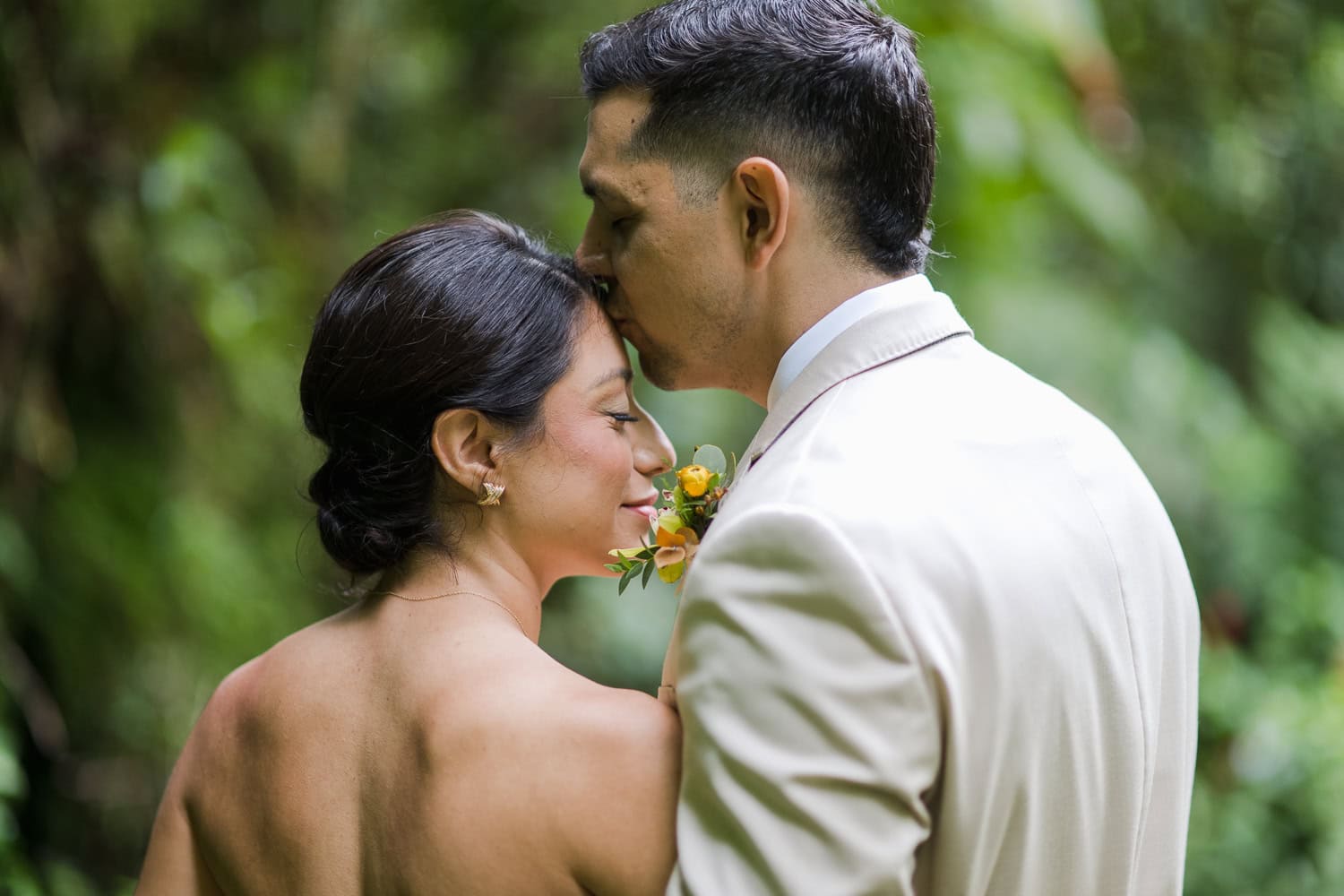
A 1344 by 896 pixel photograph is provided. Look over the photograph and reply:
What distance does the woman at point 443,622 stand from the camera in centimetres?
176

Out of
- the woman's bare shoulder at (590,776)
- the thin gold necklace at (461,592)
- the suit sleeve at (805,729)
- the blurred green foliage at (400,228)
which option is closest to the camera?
the suit sleeve at (805,729)

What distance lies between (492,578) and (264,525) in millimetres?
3439

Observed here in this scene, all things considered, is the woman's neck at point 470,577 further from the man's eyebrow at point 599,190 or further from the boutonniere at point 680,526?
the man's eyebrow at point 599,190

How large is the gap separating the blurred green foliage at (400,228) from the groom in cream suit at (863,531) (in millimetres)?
987

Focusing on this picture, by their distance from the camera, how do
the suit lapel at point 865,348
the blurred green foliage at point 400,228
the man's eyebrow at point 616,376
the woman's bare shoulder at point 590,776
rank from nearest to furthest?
1. the woman's bare shoulder at point 590,776
2. the suit lapel at point 865,348
3. the man's eyebrow at point 616,376
4. the blurred green foliage at point 400,228

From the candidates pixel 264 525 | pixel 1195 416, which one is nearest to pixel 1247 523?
pixel 1195 416

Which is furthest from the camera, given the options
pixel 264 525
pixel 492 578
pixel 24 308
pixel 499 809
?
pixel 264 525

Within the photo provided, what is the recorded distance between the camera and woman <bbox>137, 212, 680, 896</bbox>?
5.79ft

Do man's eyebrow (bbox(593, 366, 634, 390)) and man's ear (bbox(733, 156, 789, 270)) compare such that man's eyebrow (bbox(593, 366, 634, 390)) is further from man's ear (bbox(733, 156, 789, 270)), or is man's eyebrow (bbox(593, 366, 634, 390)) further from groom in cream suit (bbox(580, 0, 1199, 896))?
man's ear (bbox(733, 156, 789, 270))

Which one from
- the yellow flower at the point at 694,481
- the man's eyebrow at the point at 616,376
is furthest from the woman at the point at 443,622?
the yellow flower at the point at 694,481

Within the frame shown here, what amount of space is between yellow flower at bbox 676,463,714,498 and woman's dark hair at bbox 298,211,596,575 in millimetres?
263

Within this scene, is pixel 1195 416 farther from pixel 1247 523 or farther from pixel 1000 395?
pixel 1000 395

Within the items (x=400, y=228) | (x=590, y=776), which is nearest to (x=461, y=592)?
(x=590, y=776)

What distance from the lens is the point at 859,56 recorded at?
6.46 feet
